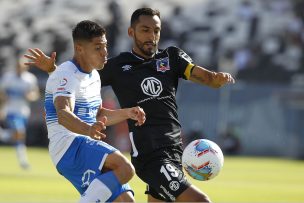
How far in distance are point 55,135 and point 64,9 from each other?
101 feet

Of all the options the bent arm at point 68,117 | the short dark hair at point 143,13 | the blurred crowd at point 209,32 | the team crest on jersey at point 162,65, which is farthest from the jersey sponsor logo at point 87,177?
the blurred crowd at point 209,32

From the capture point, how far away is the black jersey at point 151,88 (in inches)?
338

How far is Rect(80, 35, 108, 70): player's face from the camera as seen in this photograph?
7.87 metres

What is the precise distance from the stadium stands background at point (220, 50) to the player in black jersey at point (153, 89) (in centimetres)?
1949

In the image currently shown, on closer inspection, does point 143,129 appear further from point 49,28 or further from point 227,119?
point 49,28

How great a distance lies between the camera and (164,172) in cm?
833

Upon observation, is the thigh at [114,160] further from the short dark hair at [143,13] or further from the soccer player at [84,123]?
the short dark hair at [143,13]

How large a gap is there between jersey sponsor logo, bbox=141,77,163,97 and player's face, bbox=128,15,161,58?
29 centimetres

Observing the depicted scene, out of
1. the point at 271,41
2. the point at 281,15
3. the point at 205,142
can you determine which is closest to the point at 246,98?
the point at 271,41

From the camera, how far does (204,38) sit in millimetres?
34062

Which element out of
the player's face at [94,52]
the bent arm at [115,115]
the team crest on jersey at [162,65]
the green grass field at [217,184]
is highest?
the player's face at [94,52]

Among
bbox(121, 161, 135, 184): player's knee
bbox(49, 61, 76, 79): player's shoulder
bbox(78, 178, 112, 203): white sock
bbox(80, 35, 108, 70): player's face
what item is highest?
bbox(80, 35, 108, 70): player's face

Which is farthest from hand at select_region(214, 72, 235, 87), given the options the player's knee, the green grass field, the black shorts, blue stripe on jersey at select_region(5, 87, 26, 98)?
blue stripe on jersey at select_region(5, 87, 26, 98)

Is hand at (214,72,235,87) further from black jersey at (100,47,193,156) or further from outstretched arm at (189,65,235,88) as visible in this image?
black jersey at (100,47,193,156)
